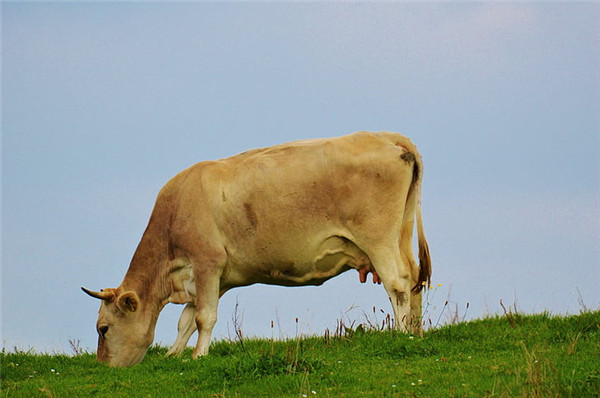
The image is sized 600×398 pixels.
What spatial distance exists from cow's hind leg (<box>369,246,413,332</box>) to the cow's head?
13.1 ft

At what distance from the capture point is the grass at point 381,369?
8430mm

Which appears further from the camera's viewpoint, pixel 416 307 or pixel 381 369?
pixel 416 307

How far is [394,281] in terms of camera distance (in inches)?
482

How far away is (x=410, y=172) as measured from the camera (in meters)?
12.6

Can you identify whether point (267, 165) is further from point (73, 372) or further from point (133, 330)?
point (73, 372)

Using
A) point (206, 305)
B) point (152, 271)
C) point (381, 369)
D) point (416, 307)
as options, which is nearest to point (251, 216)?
point (206, 305)

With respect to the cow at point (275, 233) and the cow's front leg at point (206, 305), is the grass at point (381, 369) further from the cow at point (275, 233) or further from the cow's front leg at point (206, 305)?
the cow at point (275, 233)

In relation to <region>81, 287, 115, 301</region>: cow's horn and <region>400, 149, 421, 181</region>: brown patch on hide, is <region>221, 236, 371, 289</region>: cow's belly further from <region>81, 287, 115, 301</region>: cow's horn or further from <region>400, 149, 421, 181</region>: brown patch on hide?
<region>81, 287, 115, 301</region>: cow's horn

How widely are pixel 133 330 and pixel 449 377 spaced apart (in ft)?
20.3

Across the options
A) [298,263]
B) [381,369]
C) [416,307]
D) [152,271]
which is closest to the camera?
[381,369]

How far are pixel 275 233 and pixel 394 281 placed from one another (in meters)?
1.99

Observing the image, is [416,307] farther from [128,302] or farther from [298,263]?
[128,302]

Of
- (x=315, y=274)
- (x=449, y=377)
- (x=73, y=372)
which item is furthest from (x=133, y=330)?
(x=449, y=377)

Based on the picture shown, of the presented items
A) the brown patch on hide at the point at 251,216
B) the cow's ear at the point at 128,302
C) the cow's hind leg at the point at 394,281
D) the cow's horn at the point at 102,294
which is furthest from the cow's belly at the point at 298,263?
the cow's horn at the point at 102,294
